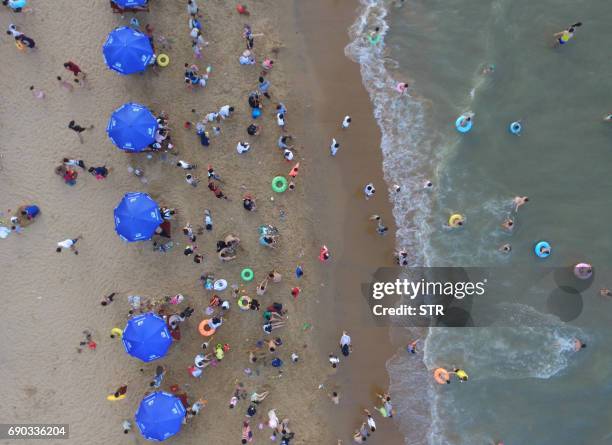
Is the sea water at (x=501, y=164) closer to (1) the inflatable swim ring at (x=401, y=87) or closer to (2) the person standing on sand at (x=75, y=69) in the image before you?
(1) the inflatable swim ring at (x=401, y=87)

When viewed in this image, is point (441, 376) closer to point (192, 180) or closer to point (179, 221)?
point (179, 221)

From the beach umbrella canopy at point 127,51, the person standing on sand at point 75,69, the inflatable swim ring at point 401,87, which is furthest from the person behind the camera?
the inflatable swim ring at point 401,87

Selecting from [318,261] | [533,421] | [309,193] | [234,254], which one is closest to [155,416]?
[234,254]

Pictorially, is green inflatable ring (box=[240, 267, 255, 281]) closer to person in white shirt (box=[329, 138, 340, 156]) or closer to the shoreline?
the shoreline

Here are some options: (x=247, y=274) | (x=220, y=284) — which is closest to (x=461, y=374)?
(x=247, y=274)

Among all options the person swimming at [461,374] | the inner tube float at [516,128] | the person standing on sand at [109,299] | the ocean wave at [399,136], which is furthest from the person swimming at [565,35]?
the person standing on sand at [109,299]

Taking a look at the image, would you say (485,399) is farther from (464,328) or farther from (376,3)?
(376,3)
